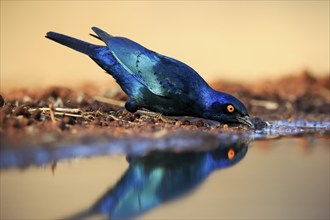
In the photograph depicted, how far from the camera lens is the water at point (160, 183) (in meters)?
3.47

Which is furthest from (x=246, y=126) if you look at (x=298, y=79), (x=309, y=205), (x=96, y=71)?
(x=96, y=71)

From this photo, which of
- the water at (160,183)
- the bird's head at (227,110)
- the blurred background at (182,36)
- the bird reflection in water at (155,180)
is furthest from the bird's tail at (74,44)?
the blurred background at (182,36)

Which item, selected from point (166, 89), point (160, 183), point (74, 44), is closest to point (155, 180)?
point (160, 183)

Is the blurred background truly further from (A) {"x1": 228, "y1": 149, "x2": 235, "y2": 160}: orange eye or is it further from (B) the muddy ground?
(A) {"x1": 228, "y1": 149, "x2": 235, "y2": 160}: orange eye

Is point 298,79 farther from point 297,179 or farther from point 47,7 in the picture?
point 297,179

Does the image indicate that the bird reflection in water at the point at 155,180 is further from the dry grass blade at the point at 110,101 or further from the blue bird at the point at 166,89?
the dry grass blade at the point at 110,101

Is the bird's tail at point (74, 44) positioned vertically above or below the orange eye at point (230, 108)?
above

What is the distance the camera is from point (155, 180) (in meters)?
3.78

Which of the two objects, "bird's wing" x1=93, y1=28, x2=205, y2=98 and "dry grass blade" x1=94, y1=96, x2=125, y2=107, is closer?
"bird's wing" x1=93, y1=28, x2=205, y2=98

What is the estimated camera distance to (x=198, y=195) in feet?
12.1

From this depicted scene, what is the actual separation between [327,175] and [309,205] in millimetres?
658

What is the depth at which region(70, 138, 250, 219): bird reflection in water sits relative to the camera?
344 cm

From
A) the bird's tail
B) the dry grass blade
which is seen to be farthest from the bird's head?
the dry grass blade

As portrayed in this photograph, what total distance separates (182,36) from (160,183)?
887 centimetres
